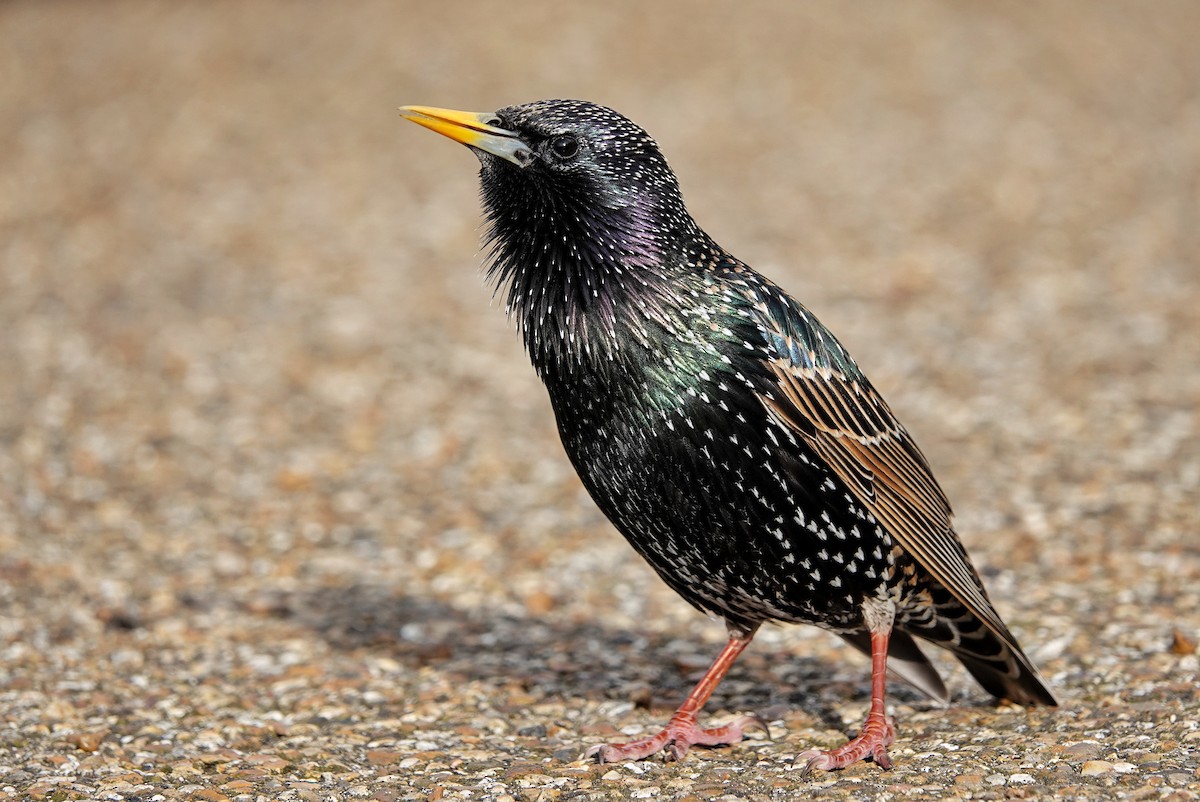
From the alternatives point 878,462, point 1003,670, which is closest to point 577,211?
point 878,462

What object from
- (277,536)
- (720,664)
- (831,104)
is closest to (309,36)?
(831,104)

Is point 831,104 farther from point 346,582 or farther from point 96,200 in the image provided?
point 346,582

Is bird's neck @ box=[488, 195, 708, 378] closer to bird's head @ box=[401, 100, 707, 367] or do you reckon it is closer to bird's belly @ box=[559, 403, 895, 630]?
bird's head @ box=[401, 100, 707, 367]

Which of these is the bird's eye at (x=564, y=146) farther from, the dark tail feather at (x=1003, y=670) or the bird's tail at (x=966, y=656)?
the dark tail feather at (x=1003, y=670)

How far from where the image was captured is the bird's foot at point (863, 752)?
4.21 meters

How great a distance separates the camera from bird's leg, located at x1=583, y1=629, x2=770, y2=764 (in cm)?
447

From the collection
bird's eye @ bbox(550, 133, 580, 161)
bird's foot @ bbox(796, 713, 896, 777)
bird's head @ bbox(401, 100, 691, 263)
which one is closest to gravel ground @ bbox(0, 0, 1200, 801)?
bird's foot @ bbox(796, 713, 896, 777)

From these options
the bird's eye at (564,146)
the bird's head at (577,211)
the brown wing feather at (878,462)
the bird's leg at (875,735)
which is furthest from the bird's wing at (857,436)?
the bird's eye at (564,146)

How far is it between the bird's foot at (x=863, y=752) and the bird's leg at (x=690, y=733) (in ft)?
1.09

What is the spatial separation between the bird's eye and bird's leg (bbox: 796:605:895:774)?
1757 mm

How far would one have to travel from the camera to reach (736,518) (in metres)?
4.11

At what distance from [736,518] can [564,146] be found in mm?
1250

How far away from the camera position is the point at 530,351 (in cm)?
431

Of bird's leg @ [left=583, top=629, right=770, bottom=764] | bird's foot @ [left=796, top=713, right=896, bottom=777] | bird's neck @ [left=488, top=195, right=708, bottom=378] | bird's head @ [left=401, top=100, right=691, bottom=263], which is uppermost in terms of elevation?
bird's head @ [left=401, top=100, right=691, bottom=263]
